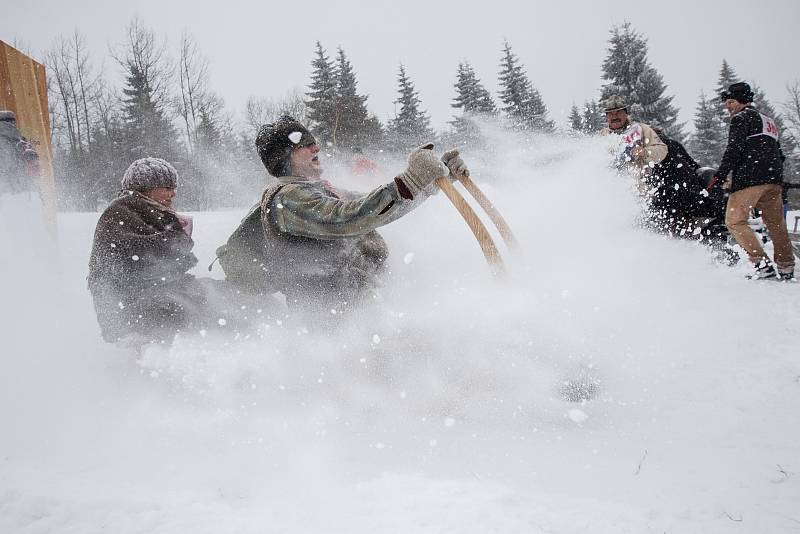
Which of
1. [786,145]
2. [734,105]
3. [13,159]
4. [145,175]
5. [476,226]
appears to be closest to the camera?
[476,226]

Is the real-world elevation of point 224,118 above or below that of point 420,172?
above

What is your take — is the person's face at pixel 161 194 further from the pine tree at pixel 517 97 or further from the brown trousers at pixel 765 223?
the pine tree at pixel 517 97

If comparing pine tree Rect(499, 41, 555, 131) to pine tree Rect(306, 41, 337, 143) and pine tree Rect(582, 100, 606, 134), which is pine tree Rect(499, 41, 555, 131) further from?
pine tree Rect(306, 41, 337, 143)

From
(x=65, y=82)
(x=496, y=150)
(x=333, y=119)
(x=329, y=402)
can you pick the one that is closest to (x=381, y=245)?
(x=329, y=402)

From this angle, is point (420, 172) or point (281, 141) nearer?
point (420, 172)

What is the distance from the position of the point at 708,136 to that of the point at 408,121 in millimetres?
20264

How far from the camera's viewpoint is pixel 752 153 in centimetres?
478

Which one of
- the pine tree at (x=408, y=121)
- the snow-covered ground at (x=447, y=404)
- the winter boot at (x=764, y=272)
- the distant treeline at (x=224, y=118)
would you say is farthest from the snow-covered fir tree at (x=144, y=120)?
the winter boot at (x=764, y=272)

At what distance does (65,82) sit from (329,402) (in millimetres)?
38855

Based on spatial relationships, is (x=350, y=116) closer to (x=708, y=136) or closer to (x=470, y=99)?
(x=470, y=99)

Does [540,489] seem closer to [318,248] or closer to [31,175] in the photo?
[318,248]

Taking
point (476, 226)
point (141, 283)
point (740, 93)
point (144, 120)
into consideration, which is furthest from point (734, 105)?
point (144, 120)

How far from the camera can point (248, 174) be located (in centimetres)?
3284

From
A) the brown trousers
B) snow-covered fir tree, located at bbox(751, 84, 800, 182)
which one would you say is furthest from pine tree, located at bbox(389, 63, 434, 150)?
the brown trousers
